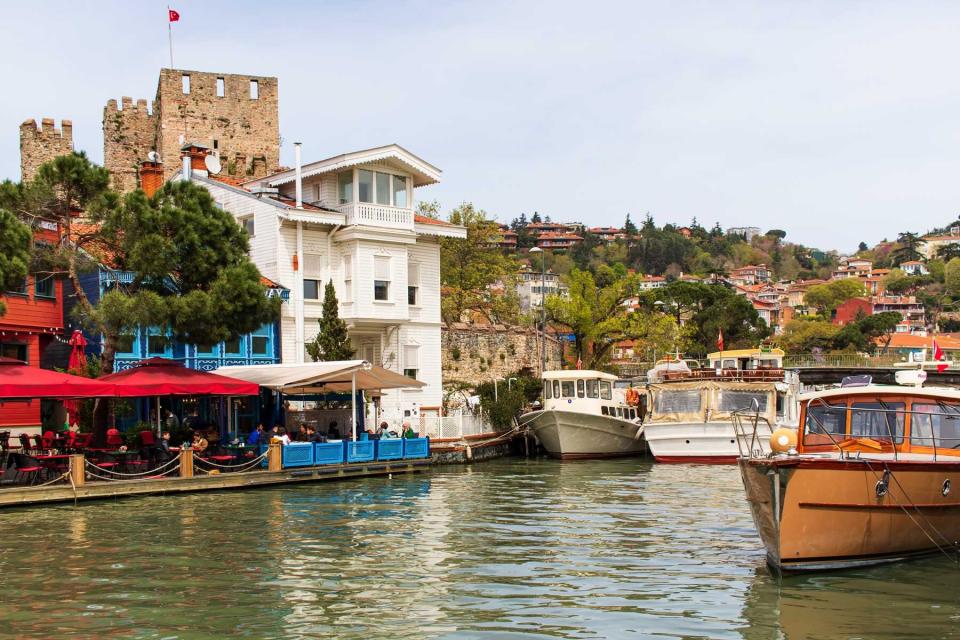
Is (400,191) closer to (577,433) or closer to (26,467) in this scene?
(577,433)

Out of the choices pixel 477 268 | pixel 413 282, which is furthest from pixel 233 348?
pixel 477 268

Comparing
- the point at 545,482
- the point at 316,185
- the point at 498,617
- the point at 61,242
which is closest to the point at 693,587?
the point at 498,617

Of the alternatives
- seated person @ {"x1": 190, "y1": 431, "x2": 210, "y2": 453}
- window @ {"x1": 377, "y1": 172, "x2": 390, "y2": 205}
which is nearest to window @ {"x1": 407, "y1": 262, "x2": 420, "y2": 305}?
window @ {"x1": 377, "y1": 172, "x2": 390, "y2": 205}

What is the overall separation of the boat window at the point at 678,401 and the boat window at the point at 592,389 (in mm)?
2961

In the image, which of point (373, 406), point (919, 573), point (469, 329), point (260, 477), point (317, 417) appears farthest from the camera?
point (469, 329)

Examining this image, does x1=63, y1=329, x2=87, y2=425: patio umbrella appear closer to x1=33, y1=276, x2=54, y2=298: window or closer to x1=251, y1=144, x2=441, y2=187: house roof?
x1=33, y1=276, x2=54, y2=298: window

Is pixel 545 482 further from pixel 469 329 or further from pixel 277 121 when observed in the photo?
pixel 277 121

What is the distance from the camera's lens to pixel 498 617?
1363 centimetres

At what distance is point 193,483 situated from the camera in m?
26.8

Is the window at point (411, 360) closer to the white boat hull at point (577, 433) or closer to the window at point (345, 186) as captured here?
the white boat hull at point (577, 433)

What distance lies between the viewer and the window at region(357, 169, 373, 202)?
40.9m

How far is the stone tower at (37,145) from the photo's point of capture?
203ft

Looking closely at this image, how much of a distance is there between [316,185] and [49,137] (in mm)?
27926

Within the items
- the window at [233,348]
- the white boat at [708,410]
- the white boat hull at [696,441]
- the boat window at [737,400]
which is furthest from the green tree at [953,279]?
the window at [233,348]
